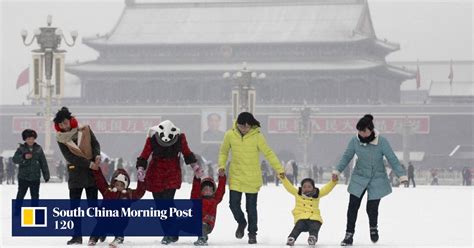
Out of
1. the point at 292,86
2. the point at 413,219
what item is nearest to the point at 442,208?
the point at 413,219

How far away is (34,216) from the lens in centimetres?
1062

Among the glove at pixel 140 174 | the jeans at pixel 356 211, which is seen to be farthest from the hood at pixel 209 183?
the jeans at pixel 356 211

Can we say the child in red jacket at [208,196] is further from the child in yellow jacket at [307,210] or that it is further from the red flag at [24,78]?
the red flag at [24,78]

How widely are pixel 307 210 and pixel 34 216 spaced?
7.54 feet

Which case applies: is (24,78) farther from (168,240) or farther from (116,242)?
(116,242)

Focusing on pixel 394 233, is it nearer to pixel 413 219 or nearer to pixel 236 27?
pixel 413 219

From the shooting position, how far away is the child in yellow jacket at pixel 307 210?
403 inches

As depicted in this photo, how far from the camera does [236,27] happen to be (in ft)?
210

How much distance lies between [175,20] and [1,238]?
180 ft

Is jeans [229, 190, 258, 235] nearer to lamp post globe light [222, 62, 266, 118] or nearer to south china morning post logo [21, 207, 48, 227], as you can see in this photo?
south china morning post logo [21, 207, 48, 227]

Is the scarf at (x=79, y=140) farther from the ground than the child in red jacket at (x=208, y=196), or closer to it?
farther from the ground

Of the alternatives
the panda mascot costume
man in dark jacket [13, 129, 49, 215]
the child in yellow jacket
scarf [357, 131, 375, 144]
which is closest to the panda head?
the panda mascot costume

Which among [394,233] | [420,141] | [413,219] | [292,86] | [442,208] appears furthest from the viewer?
[292,86]

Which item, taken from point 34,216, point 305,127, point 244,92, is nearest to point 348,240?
point 34,216
